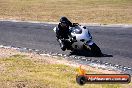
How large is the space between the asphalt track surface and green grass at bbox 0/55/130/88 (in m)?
2.95

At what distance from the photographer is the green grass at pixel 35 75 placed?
538 inches

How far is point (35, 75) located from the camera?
49.7 ft

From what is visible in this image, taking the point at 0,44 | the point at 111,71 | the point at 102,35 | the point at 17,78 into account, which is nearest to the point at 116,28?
the point at 102,35

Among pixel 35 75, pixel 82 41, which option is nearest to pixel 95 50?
pixel 82 41

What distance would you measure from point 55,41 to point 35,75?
8452 millimetres

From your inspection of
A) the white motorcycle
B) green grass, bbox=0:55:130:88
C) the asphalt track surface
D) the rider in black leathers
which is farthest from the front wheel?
green grass, bbox=0:55:130:88

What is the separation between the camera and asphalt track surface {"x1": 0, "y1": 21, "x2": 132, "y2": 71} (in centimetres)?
1923

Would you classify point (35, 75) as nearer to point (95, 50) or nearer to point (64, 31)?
point (95, 50)

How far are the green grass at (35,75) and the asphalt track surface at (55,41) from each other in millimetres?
2954

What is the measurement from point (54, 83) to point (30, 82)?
2.73ft

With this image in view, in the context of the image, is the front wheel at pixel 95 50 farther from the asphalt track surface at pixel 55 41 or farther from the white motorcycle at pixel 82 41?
the asphalt track surface at pixel 55 41

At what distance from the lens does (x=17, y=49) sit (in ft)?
70.1

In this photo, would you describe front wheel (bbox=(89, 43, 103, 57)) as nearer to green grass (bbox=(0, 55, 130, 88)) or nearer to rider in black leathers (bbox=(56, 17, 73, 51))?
rider in black leathers (bbox=(56, 17, 73, 51))

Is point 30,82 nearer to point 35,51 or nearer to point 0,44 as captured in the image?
point 35,51
